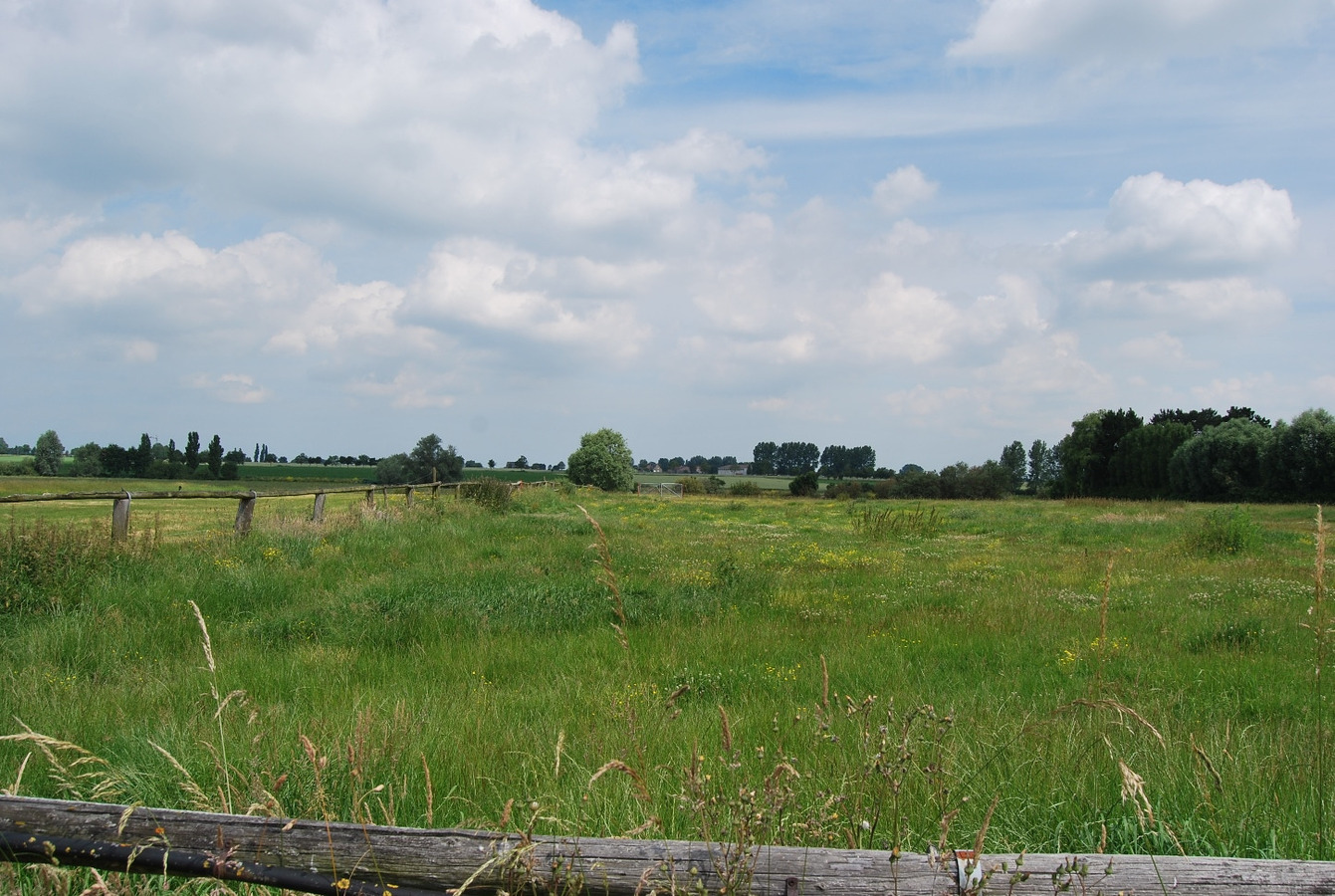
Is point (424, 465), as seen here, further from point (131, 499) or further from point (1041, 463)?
point (1041, 463)

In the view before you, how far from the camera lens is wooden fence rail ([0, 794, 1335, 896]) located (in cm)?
202

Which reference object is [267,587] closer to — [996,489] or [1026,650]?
[1026,650]

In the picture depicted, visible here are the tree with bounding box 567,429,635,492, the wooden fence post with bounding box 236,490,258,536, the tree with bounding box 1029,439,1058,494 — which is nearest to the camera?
the wooden fence post with bounding box 236,490,258,536

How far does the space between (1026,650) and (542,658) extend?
473 cm

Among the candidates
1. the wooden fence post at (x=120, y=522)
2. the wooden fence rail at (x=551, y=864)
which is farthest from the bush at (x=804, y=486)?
the wooden fence rail at (x=551, y=864)

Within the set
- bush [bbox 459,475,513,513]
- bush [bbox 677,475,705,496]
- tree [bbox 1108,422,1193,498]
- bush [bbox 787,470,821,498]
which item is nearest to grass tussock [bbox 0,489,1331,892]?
bush [bbox 459,475,513,513]

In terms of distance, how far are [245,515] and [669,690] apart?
10.6 m

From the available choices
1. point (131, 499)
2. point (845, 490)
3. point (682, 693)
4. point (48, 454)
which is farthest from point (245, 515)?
point (48, 454)

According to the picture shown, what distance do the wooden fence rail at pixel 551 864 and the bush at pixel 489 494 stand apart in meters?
21.8

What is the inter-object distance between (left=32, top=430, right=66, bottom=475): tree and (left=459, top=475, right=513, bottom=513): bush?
2571 inches

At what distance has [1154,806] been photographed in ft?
11.0

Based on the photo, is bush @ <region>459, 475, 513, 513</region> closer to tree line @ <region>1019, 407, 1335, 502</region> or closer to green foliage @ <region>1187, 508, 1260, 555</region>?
green foliage @ <region>1187, 508, 1260, 555</region>

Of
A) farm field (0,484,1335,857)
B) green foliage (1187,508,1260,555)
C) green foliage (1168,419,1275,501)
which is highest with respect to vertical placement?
green foliage (1168,419,1275,501)

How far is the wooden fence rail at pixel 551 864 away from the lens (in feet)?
6.62
